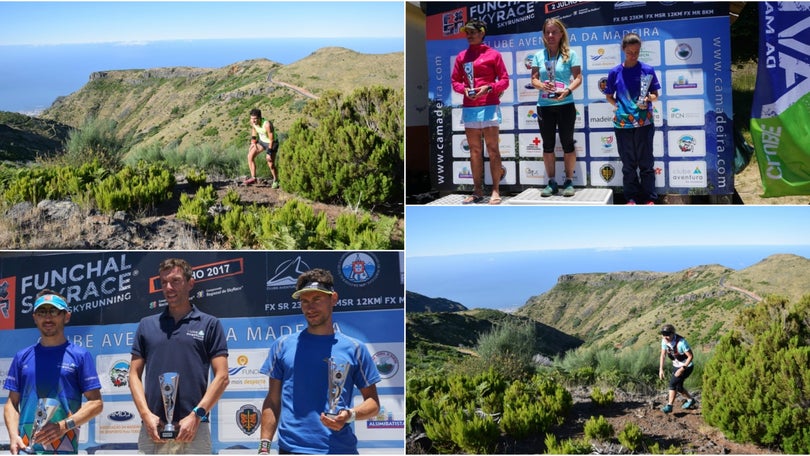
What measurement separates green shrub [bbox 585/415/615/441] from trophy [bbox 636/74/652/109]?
2865mm

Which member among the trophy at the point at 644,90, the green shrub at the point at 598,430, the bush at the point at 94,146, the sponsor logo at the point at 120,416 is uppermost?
the trophy at the point at 644,90

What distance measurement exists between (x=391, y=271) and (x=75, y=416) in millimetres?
2819

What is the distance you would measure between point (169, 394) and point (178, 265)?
3.46 ft

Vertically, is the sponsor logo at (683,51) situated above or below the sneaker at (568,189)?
above

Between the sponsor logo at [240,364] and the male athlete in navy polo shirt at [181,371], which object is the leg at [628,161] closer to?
the sponsor logo at [240,364]

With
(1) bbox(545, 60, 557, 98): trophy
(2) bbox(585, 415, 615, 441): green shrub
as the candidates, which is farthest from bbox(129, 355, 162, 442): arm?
(1) bbox(545, 60, 557, 98): trophy

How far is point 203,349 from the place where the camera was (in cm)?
601

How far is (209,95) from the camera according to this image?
12.4 meters

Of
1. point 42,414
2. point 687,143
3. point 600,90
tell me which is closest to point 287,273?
point 42,414

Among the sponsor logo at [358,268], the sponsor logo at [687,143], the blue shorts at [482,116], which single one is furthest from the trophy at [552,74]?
the sponsor logo at [358,268]

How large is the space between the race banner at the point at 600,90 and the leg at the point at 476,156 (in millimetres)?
503

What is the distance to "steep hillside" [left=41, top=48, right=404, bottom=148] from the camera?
990 centimetres

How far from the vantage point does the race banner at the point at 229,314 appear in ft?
20.3

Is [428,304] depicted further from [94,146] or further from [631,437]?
[94,146]
